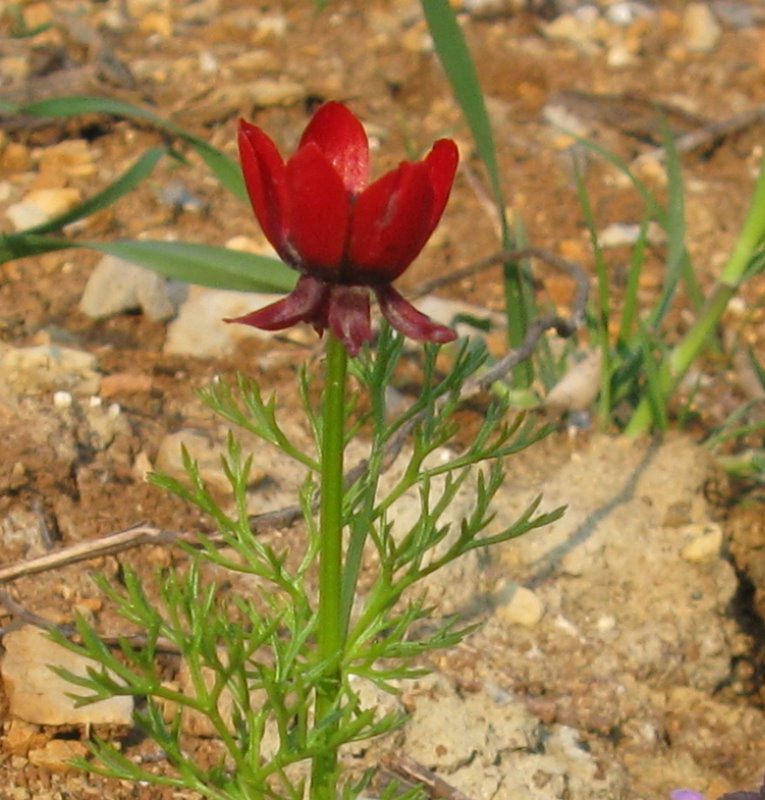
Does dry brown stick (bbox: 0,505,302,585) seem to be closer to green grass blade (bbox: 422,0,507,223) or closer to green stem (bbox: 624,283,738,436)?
green grass blade (bbox: 422,0,507,223)

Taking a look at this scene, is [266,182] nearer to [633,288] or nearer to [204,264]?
[204,264]

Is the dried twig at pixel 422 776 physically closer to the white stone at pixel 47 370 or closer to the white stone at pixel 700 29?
the white stone at pixel 47 370

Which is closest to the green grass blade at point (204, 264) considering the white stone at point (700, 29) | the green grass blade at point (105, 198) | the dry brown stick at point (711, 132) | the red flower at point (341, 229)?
the green grass blade at point (105, 198)

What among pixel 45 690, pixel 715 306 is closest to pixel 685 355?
pixel 715 306

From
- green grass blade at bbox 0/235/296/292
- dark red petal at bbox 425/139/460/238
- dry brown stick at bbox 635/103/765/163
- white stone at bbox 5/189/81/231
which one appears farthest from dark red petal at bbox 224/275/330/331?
dry brown stick at bbox 635/103/765/163

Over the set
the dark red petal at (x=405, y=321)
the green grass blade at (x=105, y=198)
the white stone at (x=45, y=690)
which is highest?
the dark red petal at (x=405, y=321)

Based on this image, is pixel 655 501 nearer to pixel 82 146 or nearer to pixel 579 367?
pixel 579 367

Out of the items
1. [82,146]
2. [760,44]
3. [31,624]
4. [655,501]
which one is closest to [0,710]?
[31,624]
